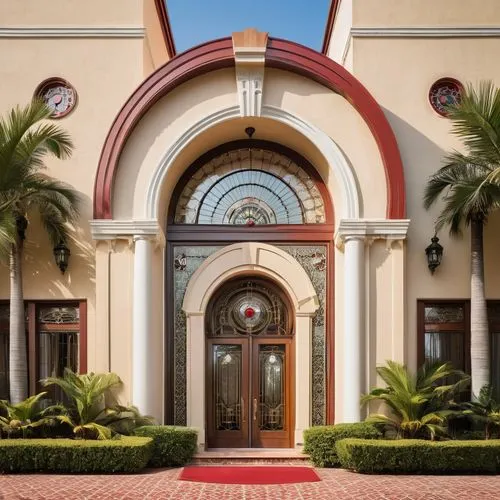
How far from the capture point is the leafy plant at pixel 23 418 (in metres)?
11.2

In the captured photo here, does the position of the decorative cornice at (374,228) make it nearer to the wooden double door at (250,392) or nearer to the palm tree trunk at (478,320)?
the palm tree trunk at (478,320)

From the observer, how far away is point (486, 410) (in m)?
11.3

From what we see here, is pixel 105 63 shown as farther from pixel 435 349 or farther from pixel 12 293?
pixel 435 349

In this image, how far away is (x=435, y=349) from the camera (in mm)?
13016

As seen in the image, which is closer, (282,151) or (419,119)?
(419,119)

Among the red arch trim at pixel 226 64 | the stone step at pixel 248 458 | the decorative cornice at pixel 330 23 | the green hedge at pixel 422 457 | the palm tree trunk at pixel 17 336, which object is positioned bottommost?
the stone step at pixel 248 458

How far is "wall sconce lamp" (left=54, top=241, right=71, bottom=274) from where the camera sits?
492 inches

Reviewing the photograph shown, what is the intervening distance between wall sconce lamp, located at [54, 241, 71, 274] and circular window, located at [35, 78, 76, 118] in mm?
2596

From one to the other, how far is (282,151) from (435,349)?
15.9 feet

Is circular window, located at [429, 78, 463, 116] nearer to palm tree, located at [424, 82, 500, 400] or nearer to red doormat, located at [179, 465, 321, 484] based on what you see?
palm tree, located at [424, 82, 500, 400]

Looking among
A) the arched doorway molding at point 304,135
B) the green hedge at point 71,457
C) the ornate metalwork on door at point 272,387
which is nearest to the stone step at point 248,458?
the ornate metalwork on door at point 272,387

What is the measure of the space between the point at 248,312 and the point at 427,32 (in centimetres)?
631

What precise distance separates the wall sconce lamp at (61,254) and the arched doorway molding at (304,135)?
1.58 metres

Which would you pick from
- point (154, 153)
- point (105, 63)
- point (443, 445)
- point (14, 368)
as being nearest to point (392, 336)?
point (443, 445)
